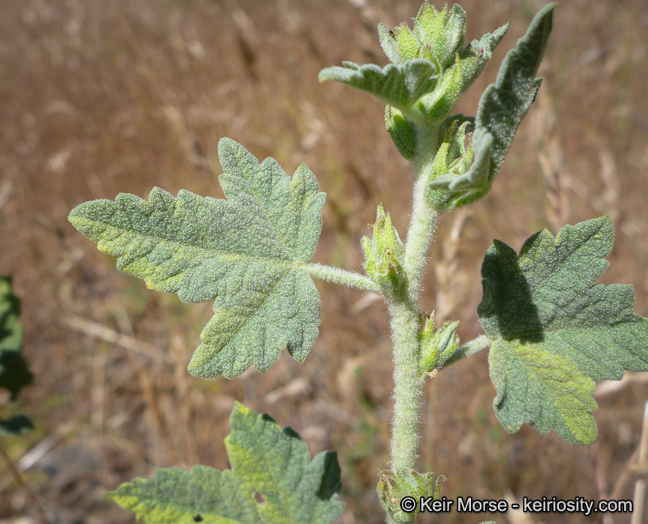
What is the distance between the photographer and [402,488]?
0.93 metres

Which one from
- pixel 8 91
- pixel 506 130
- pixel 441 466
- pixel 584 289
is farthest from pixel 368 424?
pixel 8 91

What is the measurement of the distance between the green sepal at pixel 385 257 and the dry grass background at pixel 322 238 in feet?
3.56

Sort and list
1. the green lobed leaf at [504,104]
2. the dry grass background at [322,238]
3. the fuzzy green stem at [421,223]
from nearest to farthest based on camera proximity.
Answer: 1. the green lobed leaf at [504,104]
2. the fuzzy green stem at [421,223]
3. the dry grass background at [322,238]

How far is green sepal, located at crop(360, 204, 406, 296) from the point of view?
34.4 inches

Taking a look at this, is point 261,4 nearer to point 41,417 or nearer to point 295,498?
point 41,417

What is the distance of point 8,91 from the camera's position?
6.69 m

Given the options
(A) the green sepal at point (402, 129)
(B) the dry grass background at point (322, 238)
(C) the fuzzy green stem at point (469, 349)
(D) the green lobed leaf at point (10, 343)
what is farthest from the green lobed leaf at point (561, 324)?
(D) the green lobed leaf at point (10, 343)

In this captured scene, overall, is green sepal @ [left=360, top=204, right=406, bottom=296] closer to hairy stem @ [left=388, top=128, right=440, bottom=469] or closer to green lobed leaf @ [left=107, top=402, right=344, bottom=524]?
hairy stem @ [left=388, top=128, right=440, bottom=469]

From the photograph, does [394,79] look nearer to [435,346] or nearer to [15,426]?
[435,346]

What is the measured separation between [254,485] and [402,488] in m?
0.36

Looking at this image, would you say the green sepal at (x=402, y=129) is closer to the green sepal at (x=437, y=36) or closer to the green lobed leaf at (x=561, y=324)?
the green sepal at (x=437, y=36)

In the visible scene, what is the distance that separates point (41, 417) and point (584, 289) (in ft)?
11.5

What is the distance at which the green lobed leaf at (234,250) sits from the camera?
84cm

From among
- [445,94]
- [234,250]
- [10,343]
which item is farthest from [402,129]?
[10,343]
